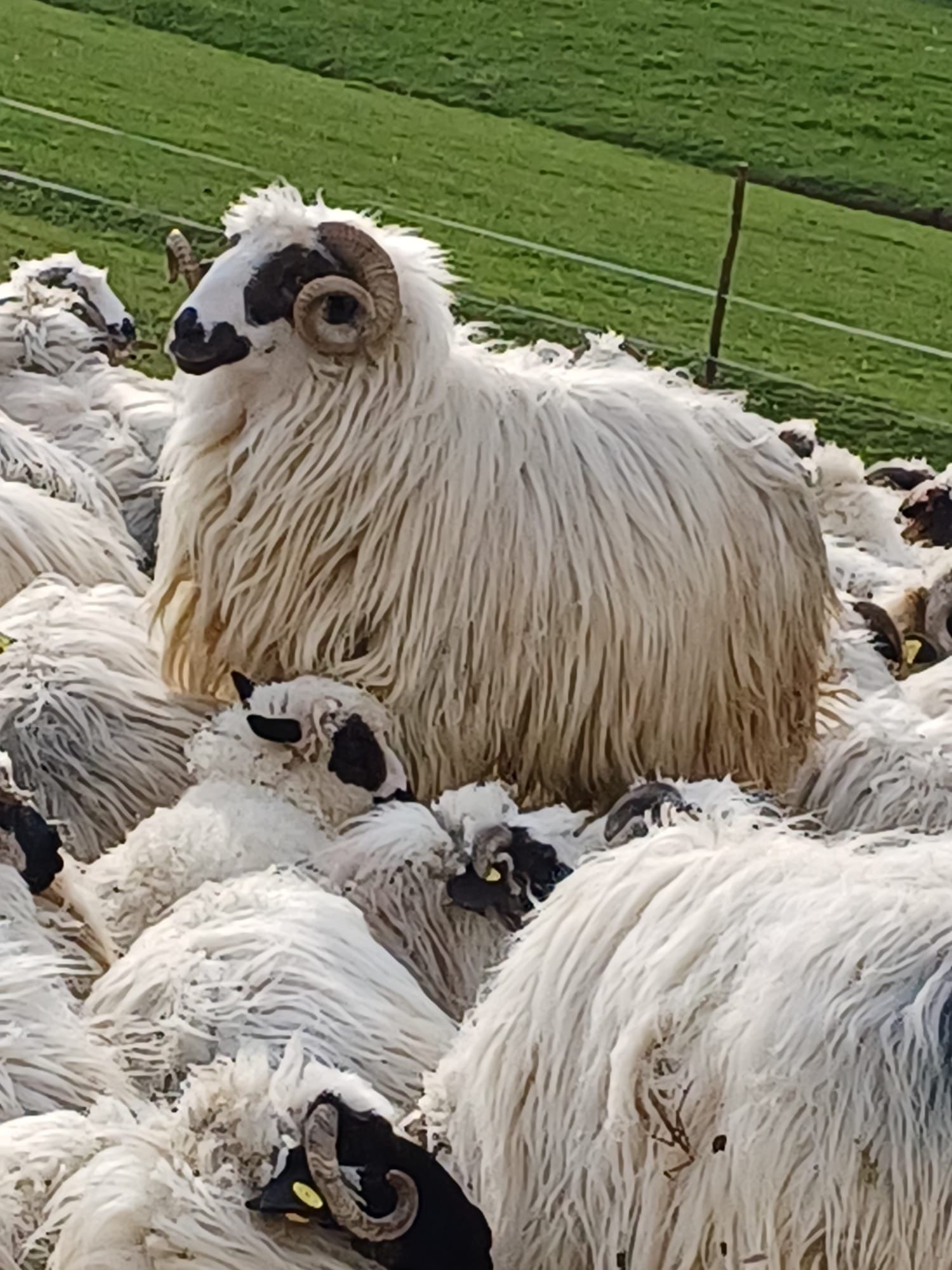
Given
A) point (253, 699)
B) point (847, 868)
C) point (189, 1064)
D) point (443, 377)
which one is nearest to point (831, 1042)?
point (847, 868)

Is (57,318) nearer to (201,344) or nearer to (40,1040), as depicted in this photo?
(201,344)

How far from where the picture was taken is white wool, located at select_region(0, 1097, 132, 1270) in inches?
111

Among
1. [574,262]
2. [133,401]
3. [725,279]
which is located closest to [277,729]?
[133,401]

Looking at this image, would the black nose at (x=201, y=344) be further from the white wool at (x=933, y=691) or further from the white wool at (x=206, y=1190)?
the white wool at (x=206, y=1190)

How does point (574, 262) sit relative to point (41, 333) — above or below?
below

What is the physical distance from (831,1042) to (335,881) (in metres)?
2.16

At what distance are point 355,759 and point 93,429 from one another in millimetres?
3050

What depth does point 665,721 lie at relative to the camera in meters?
5.05

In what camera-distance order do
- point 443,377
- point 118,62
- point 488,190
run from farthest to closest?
1. point 118,62
2. point 488,190
3. point 443,377

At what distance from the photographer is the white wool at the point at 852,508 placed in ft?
25.8

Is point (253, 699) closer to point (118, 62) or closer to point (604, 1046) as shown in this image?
point (604, 1046)

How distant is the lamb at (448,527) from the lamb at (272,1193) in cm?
233

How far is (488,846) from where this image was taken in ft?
13.5

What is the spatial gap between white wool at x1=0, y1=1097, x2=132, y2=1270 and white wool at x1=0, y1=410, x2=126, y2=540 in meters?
3.50
